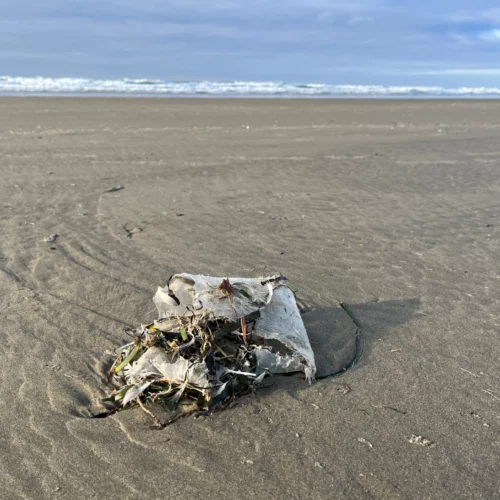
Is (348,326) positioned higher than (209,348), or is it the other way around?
(209,348)

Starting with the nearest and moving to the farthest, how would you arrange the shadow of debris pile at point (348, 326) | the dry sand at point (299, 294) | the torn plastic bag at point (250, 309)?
the dry sand at point (299, 294), the torn plastic bag at point (250, 309), the shadow of debris pile at point (348, 326)

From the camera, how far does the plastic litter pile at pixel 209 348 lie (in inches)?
97.7

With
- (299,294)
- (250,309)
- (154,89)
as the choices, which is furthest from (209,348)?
(154,89)

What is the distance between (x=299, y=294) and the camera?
12.6 ft

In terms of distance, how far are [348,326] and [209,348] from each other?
1101 millimetres

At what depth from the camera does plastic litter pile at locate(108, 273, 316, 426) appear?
2480mm

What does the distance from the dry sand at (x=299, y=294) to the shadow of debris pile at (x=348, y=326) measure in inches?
0.6

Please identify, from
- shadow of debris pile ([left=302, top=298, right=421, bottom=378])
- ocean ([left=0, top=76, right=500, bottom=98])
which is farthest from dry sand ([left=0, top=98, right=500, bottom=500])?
ocean ([left=0, top=76, right=500, bottom=98])

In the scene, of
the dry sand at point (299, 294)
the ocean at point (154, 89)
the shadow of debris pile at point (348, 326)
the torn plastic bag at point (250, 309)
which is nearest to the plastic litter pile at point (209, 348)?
the torn plastic bag at point (250, 309)

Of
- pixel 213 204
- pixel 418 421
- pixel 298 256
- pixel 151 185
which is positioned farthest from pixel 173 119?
pixel 418 421

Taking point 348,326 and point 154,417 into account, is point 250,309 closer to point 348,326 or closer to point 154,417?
point 154,417

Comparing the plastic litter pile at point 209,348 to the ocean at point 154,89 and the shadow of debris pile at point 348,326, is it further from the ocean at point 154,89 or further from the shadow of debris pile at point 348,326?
the ocean at point 154,89

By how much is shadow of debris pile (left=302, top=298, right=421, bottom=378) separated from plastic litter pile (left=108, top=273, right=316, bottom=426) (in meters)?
0.22

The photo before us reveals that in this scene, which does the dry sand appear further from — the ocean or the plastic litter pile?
the ocean
